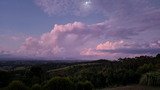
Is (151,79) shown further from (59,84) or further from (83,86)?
(59,84)

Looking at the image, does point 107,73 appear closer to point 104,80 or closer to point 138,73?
point 104,80

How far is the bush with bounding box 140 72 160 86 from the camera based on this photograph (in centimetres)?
11969

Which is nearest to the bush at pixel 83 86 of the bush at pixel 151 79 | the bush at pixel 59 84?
the bush at pixel 59 84

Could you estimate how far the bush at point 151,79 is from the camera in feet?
393

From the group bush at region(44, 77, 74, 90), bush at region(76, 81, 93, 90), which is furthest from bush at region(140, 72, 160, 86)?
bush at region(44, 77, 74, 90)

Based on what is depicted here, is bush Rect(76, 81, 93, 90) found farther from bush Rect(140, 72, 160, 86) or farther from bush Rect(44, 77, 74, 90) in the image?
bush Rect(140, 72, 160, 86)

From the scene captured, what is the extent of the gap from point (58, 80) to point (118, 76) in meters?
39.0

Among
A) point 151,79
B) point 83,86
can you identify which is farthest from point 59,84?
point 151,79

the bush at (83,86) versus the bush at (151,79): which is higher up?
the bush at (151,79)

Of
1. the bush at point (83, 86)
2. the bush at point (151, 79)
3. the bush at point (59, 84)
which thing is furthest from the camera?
the bush at point (151, 79)

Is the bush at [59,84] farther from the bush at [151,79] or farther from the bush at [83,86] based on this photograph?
the bush at [151,79]

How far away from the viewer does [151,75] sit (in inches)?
4882

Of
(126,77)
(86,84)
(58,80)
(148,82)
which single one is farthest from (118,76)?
(58,80)

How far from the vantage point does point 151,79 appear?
122 metres
